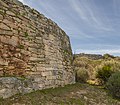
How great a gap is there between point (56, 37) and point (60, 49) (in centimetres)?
74

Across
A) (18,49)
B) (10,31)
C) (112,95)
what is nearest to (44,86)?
(18,49)

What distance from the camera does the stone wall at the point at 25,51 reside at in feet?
18.5

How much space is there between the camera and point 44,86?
7375mm

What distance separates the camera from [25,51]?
21.1 ft

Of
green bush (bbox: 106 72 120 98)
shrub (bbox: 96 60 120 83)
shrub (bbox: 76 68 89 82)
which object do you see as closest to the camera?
green bush (bbox: 106 72 120 98)

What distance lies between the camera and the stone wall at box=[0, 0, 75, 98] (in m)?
5.63

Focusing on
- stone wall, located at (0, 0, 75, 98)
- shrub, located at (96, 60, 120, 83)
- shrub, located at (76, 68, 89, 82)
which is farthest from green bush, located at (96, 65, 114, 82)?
stone wall, located at (0, 0, 75, 98)

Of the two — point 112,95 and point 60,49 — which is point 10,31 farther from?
point 112,95

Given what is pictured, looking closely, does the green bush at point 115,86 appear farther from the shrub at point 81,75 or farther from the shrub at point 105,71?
the shrub at point 81,75

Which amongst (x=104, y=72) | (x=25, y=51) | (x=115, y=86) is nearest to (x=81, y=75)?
(x=104, y=72)

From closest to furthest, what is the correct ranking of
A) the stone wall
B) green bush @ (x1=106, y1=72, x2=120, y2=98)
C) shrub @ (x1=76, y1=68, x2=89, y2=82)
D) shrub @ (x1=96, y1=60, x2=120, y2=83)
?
the stone wall
green bush @ (x1=106, y1=72, x2=120, y2=98)
shrub @ (x1=96, y1=60, x2=120, y2=83)
shrub @ (x1=76, y1=68, x2=89, y2=82)

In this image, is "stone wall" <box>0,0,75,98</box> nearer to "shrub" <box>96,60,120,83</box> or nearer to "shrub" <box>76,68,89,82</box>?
"shrub" <box>96,60,120,83</box>

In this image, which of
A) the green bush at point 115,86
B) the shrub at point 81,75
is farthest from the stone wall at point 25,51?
the shrub at point 81,75

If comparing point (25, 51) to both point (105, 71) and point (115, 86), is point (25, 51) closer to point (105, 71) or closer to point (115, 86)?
point (115, 86)
